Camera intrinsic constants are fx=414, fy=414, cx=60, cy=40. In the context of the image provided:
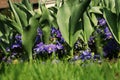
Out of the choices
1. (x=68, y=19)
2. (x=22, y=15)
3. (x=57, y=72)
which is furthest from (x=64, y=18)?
(x=57, y=72)

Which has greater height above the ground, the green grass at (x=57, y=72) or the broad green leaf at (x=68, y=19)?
the broad green leaf at (x=68, y=19)

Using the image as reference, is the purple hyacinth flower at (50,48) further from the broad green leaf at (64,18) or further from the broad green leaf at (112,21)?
the broad green leaf at (112,21)

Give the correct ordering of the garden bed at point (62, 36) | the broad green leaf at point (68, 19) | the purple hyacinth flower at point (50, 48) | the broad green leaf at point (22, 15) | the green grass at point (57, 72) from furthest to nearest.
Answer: the broad green leaf at point (22, 15), the purple hyacinth flower at point (50, 48), the broad green leaf at point (68, 19), the garden bed at point (62, 36), the green grass at point (57, 72)

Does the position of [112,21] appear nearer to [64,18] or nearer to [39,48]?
[64,18]

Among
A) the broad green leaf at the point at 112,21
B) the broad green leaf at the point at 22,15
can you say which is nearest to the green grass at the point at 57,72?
the broad green leaf at the point at 112,21

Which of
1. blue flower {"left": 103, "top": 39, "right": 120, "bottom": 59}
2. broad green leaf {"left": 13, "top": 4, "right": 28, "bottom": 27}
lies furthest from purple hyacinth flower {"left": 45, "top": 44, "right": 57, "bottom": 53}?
Result: blue flower {"left": 103, "top": 39, "right": 120, "bottom": 59}

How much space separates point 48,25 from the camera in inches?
160

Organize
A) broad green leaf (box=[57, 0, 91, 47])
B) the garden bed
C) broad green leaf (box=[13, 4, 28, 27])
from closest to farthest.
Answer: the garden bed → broad green leaf (box=[57, 0, 91, 47]) → broad green leaf (box=[13, 4, 28, 27])

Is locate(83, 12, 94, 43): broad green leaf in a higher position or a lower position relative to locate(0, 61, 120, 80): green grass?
higher

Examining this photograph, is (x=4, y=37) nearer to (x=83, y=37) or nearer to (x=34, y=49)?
(x=34, y=49)

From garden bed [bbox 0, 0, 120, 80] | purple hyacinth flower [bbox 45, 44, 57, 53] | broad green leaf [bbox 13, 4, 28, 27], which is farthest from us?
broad green leaf [bbox 13, 4, 28, 27]

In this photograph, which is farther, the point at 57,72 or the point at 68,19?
the point at 68,19

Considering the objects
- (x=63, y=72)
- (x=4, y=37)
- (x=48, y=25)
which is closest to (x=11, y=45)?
(x=4, y=37)

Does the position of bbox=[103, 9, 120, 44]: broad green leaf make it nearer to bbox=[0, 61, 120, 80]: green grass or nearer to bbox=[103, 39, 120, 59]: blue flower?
bbox=[103, 39, 120, 59]: blue flower
